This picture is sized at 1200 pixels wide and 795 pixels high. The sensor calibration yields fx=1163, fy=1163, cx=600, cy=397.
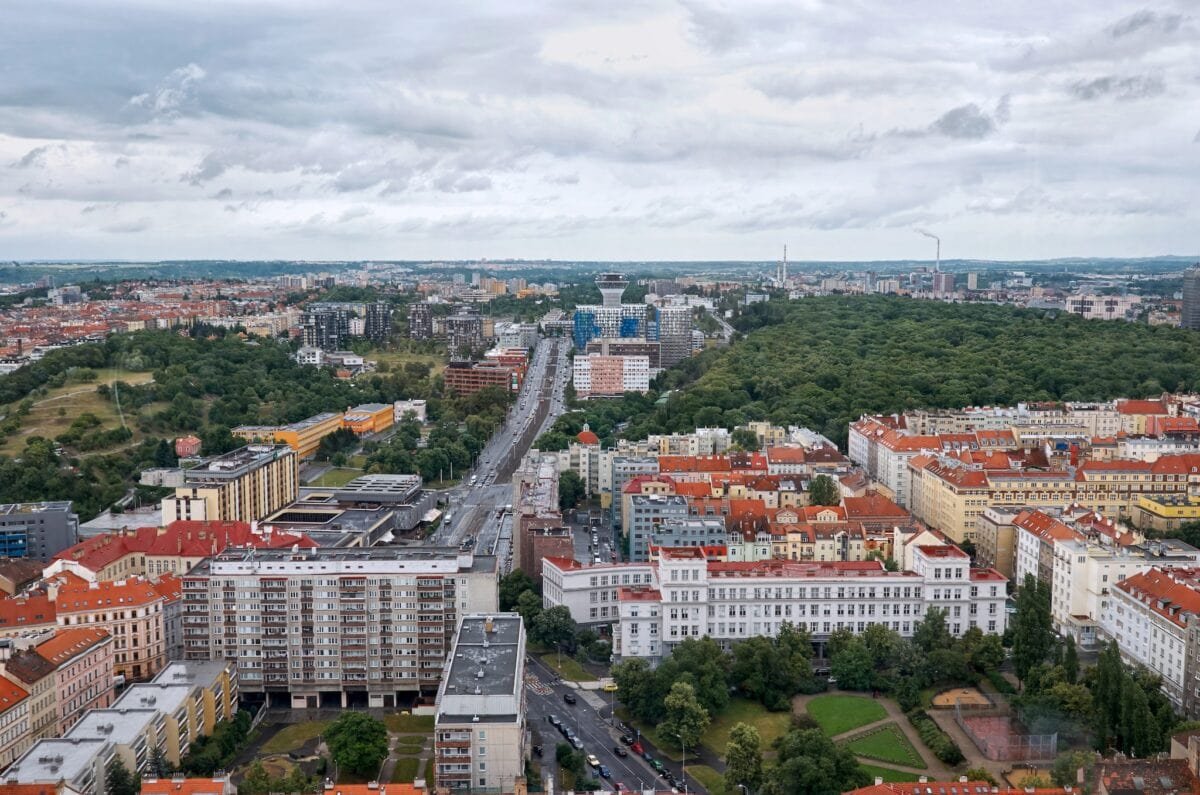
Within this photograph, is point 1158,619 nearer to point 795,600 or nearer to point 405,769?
point 795,600

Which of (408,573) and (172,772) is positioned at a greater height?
(408,573)

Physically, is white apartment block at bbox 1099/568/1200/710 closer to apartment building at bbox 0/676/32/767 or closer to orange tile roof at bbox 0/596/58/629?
apartment building at bbox 0/676/32/767

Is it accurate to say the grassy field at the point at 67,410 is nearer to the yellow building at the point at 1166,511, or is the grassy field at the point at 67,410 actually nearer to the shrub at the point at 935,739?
the shrub at the point at 935,739

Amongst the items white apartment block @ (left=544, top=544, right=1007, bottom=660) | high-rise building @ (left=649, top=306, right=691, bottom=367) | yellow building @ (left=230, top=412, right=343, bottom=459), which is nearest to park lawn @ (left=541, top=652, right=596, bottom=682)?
white apartment block @ (left=544, top=544, right=1007, bottom=660)

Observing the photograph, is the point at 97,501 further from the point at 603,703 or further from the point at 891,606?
the point at 891,606

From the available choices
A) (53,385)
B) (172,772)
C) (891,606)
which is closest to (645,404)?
(53,385)

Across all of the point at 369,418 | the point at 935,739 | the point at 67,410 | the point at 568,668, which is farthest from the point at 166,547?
the point at 369,418
